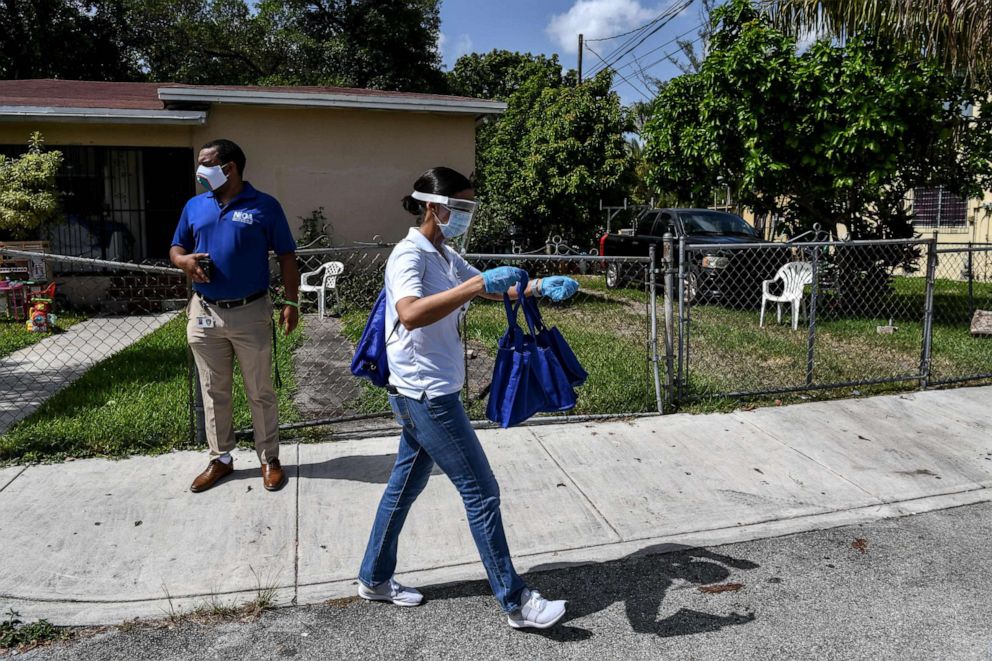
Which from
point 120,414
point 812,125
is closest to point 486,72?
point 812,125

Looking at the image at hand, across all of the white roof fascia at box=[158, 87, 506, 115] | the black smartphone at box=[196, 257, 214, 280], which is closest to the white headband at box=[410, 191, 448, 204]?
the black smartphone at box=[196, 257, 214, 280]

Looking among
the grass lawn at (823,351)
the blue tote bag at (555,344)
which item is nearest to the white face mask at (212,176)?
the blue tote bag at (555,344)

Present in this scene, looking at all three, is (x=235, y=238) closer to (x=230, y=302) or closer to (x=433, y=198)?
(x=230, y=302)

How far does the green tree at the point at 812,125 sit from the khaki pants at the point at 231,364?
7758 mm

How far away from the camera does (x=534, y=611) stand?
3.18m

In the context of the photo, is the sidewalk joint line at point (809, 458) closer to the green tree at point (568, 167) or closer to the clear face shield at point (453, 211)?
the clear face shield at point (453, 211)

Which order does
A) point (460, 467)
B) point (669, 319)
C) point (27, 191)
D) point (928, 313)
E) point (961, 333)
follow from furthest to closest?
point (27, 191)
point (961, 333)
point (928, 313)
point (669, 319)
point (460, 467)

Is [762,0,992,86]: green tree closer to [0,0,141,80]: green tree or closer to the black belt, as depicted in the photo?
the black belt

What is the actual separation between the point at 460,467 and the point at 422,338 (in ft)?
1.70

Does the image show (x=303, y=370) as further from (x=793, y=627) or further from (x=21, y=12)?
(x=21, y=12)

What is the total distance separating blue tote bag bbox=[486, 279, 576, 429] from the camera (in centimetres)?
321

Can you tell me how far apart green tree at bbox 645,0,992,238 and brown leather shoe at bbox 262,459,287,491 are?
783 cm

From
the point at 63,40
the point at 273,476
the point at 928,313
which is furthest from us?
the point at 63,40

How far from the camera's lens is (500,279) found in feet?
9.68
